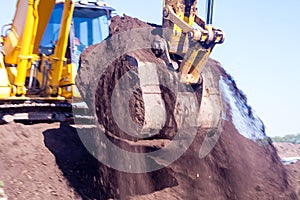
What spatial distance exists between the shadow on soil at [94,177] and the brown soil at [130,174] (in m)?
0.01

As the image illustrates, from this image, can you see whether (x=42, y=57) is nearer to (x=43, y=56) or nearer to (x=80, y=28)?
(x=43, y=56)

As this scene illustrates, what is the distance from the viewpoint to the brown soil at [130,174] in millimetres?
6020

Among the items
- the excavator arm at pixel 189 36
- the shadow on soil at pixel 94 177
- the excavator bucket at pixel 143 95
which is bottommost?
the shadow on soil at pixel 94 177

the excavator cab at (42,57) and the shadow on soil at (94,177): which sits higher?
the excavator cab at (42,57)

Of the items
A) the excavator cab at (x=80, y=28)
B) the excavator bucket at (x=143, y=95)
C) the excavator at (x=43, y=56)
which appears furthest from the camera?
the excavator cab at (x=80, y=28)

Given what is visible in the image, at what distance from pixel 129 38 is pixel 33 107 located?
5.92 feet

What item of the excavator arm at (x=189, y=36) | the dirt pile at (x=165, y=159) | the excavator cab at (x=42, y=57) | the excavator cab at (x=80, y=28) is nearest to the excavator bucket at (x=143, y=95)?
the dirt pile at (x=165, y=159)

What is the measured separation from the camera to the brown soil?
237 inches

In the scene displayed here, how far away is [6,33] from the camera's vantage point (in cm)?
791

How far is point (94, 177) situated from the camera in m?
6.46

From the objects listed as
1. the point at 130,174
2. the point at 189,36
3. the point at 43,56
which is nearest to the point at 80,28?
the point at 43,56

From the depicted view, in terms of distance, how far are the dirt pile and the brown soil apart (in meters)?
0.01

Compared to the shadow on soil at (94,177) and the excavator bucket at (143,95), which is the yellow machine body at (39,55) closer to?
the shadow on soil at (94,177)

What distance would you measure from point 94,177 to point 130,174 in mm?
488
